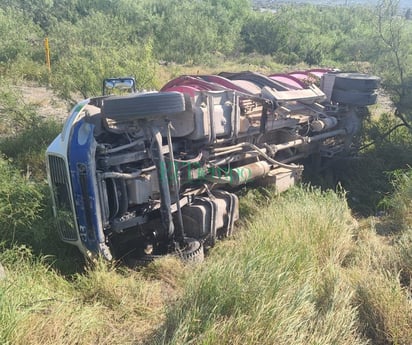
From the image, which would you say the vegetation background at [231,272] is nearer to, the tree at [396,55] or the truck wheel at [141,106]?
the tree at [396,55]

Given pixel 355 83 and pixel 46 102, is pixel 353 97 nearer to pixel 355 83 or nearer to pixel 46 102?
pixel 355 83

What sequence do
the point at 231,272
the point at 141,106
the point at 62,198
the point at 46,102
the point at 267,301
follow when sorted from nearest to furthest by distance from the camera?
1. the point at 267,301
2. the point at 231,272
3. the point at 141,106
4. the point at 62,198
5. the point at 46,102

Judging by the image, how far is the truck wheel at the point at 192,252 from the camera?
4.23m

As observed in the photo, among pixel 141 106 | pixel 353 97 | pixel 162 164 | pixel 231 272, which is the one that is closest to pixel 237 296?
pixel 231 272

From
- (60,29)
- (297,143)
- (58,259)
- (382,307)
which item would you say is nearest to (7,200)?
(58,259)

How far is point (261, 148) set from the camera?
581 centimetres

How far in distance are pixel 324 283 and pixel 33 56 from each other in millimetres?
16880

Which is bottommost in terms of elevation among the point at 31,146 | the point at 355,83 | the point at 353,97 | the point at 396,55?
the point at 31,146

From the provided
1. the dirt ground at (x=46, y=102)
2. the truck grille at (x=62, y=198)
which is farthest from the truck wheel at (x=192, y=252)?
the dirt ground at (x=46, y=102)

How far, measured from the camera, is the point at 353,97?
25.5 feet

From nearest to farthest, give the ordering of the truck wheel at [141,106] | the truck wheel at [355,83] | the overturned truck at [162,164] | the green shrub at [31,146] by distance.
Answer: the truck wheel at [141,106] < the overturned truck at [162,164] < the green shrub at [31,146] < the truck wheel at [355,83]

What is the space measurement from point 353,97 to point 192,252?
5.04 m

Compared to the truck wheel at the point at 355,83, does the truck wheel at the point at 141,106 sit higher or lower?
higher

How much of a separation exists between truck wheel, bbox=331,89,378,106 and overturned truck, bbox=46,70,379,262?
177 cm
